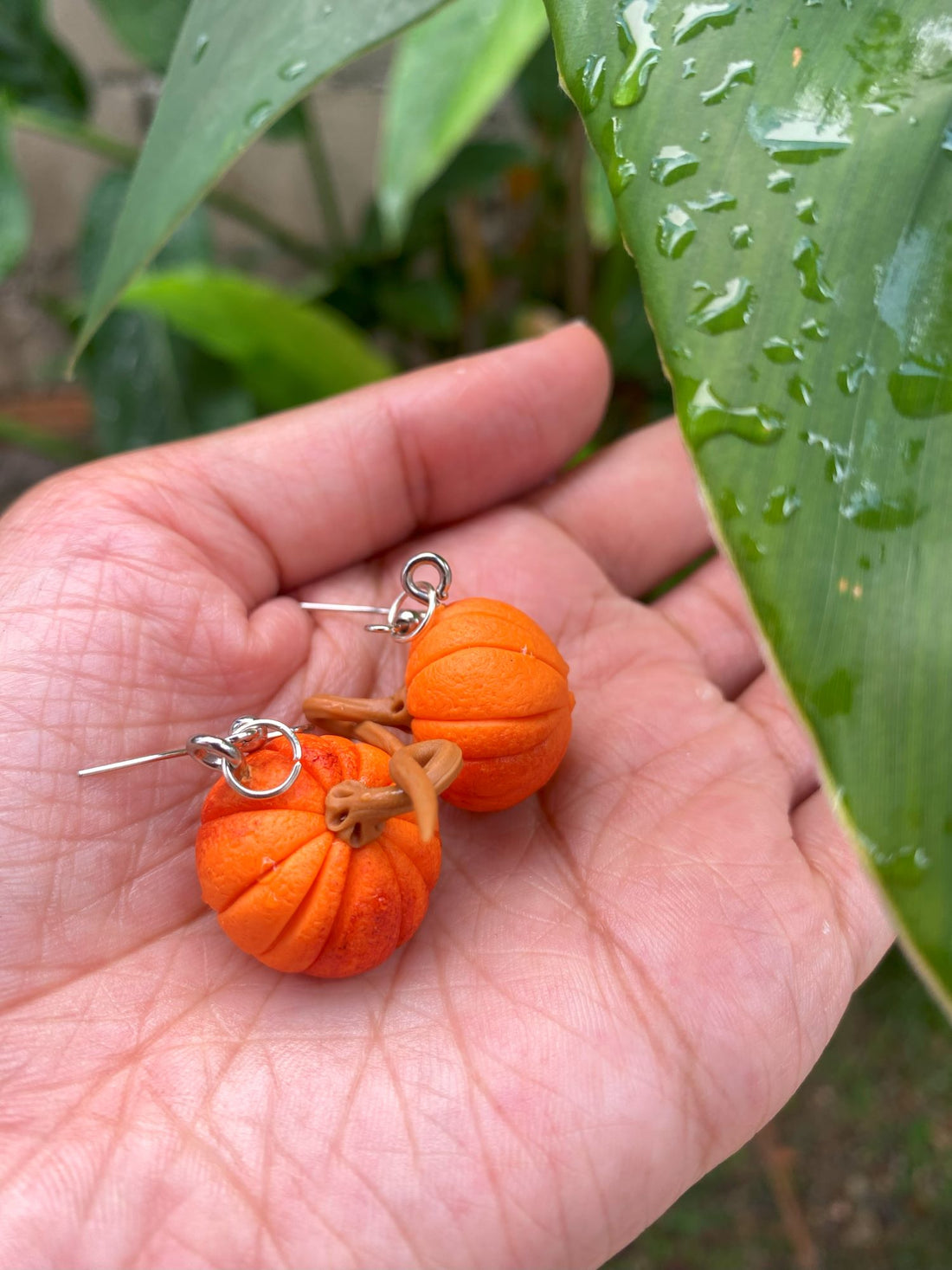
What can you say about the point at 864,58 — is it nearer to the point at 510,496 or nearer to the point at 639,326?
Result: the point at 510,496

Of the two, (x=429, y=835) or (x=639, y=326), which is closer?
(x=429, y=835)

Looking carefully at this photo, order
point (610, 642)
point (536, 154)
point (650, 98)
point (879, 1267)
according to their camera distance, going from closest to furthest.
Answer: point (650, 98) < point (610, 642) < point (879, 1267) < point (536, 154)

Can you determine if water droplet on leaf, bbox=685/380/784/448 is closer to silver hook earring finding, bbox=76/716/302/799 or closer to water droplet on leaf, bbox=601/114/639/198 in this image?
water droplet on leaf, bbox=601/114/639/198

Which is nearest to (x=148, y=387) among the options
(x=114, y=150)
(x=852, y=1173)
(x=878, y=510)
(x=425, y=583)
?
(x=114, y=150)

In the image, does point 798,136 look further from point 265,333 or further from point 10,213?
point 10,213

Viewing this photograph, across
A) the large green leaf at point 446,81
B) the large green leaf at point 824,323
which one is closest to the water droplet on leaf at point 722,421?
the large green leaf at point 824,323

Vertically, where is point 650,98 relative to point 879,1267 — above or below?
above

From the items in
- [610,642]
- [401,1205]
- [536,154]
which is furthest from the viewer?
[536,154]

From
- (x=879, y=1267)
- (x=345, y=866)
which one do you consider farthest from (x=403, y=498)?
(x=879, y=1267)
